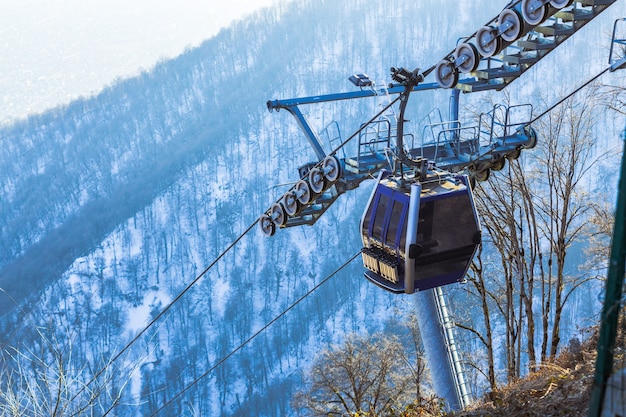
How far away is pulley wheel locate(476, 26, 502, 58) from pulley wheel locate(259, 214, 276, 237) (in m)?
5.15

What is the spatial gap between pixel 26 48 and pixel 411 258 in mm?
207658

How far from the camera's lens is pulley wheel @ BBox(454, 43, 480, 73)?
11.0m

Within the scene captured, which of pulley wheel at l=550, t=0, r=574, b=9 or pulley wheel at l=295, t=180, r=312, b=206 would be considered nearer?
pulley wheel at l=550, t=0, r=574, b=9

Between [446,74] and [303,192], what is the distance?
3237 millimetres

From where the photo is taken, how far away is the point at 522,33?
33.6 feet

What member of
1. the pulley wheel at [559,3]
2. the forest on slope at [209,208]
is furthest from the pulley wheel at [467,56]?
the forest on slope at [209,208]

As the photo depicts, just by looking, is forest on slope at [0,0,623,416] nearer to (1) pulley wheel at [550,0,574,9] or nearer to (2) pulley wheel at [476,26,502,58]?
(2) pulley wheel at [476,26,502,58]

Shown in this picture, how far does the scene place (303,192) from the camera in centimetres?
1312

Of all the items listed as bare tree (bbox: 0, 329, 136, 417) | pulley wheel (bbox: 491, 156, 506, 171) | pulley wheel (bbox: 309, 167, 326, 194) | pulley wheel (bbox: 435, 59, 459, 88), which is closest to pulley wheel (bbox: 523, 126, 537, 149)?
pulley wheel (bbox: 491, 156, 506, 171)

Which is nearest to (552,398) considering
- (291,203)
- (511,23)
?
(511,23)

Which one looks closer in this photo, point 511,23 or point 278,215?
point 511,23

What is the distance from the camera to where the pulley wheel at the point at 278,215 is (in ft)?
45.3

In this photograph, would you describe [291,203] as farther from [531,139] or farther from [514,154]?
[531,139]

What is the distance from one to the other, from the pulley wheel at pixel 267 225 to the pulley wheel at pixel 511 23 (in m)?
5.57
